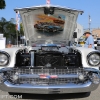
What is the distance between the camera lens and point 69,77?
4180mm

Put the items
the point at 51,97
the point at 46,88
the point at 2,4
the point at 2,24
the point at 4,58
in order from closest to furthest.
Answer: the point at 46,88
the point at 4,58
the point at 51,97
the point at 2,4
the point at 2,24

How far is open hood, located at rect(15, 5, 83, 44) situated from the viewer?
216 inches

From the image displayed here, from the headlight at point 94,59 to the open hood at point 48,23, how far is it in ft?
4.66

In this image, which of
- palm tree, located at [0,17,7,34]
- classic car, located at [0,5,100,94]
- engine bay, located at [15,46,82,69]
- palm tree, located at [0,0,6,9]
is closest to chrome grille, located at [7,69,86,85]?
classic car, located at [0,5,100,94]

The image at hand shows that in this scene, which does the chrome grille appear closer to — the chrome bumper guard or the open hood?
the chrome bumper guard

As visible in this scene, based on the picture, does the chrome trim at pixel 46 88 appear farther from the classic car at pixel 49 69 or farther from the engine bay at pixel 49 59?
the engine bay at pixel 49 59

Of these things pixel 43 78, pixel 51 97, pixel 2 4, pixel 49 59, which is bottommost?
pixel 51 97

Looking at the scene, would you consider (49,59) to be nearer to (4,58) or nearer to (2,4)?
(4,58)

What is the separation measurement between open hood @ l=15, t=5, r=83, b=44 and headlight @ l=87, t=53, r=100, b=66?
1.42 meters

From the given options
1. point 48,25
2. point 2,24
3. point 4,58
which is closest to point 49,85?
point 4,58

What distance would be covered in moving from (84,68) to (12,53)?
146 centimetres

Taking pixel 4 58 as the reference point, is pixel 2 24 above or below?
above

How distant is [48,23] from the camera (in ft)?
19.9

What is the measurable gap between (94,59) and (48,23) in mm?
1968
